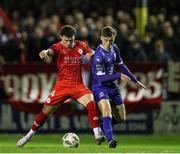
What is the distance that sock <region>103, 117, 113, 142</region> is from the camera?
14.0m

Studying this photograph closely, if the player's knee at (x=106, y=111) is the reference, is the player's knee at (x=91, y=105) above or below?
above

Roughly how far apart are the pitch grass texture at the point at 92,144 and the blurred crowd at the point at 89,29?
93.2 inches

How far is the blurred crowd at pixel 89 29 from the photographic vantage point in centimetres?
2086

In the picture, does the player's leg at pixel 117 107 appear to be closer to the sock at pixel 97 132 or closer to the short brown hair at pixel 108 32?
the sock at pixel 97 132

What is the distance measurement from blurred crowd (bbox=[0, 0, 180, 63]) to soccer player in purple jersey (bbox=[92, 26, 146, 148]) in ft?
18.5

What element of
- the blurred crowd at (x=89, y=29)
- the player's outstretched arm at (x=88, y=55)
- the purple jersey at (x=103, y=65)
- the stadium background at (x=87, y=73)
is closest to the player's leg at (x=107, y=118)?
the purple jersey at (x=103, y=65)

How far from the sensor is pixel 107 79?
14.2 m

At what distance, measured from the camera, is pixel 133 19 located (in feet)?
79.3

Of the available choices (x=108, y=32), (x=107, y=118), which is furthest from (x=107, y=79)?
(x=108, y=32)

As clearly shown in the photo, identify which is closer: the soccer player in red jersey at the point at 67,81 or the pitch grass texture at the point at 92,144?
the pitch grass texture at the point at 92,144

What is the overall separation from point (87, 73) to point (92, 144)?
3986 millimetres

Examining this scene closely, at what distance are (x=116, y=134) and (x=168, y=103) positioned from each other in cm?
148

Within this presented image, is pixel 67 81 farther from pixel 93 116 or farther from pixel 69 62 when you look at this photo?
pixel 93 116

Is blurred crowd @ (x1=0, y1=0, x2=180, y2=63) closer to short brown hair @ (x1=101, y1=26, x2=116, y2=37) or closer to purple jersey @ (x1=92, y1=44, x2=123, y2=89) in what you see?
purple jersey @ (x1=92, y1=44, x2=123, y2=89)
